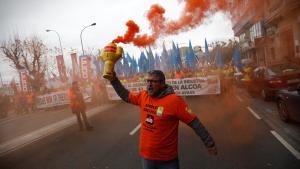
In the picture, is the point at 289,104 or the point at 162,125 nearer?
the point at 162,125

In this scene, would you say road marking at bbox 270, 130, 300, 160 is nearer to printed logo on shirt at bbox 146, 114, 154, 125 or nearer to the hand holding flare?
printed logo on shirt at bbox 146, 114, 154, 125

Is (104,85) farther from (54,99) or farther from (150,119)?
(150,119)

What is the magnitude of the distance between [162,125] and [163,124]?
0.02 m

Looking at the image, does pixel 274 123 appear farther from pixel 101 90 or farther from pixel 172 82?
pixel 101 90

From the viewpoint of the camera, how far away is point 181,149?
7234 millimetres

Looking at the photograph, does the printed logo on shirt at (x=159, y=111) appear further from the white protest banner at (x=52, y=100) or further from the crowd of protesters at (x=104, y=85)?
the white protest banner at (x=52, y=100)

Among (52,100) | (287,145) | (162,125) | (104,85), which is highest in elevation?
(162,125)

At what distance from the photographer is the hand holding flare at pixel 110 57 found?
4176mm

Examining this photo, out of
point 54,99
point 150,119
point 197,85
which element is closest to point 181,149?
point 150,119

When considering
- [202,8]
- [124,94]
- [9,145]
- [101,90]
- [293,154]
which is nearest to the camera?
[124,94]

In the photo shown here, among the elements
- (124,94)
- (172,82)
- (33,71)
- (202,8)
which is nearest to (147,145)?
(124,94)

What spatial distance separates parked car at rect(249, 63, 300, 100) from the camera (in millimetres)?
13055

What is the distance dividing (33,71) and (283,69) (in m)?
37.7

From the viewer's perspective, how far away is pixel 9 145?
1055 centimetres
